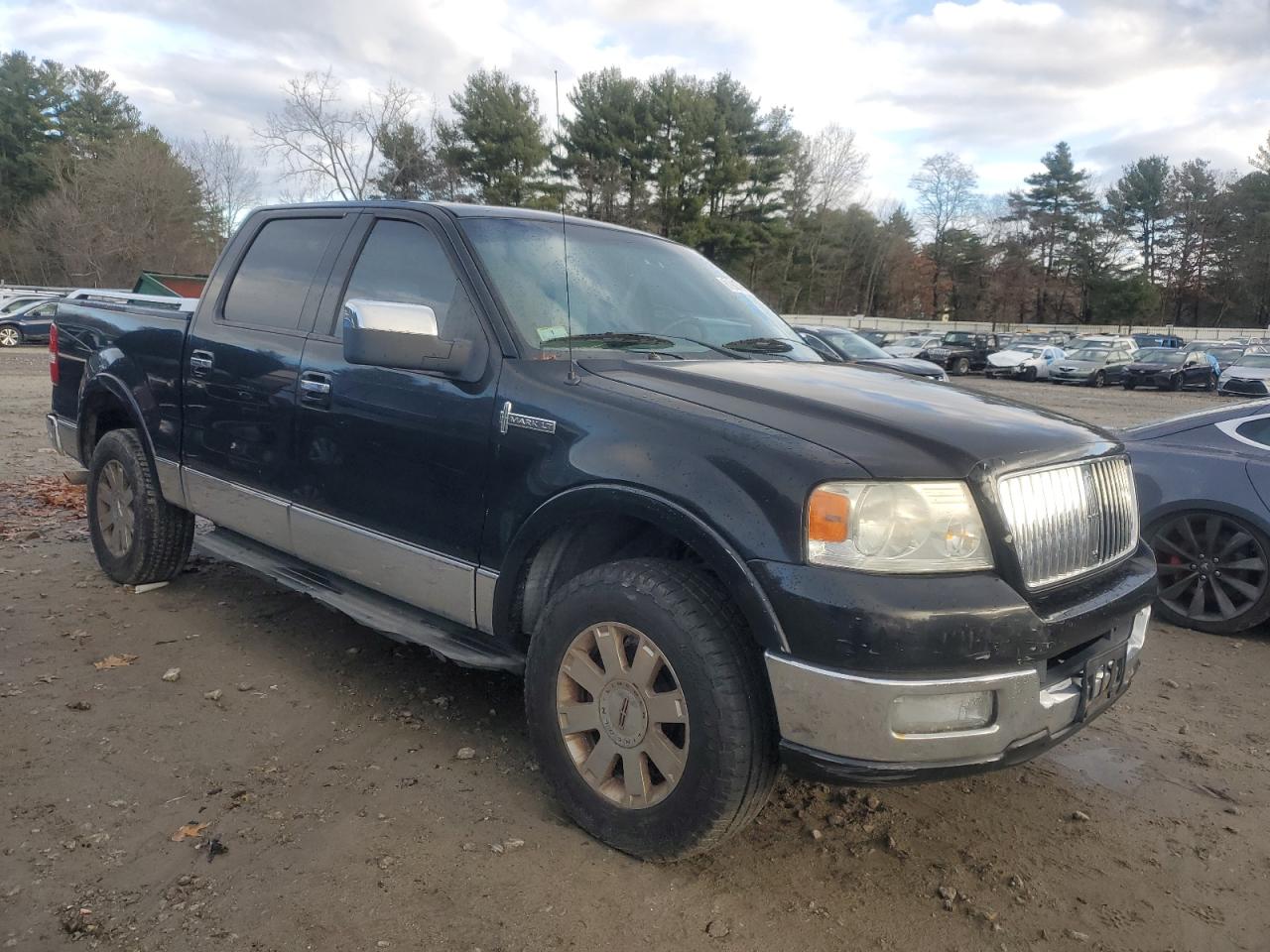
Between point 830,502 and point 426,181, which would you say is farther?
point 426,181

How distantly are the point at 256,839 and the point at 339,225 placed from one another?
2.46 meters

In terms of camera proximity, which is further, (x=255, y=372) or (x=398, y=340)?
(x=255, y=372)

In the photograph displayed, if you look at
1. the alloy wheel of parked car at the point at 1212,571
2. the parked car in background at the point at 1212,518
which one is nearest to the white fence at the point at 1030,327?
the parked car in background at the point at 1212,518

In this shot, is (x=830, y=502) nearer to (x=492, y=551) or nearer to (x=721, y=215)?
Result: (x=492, y=551)

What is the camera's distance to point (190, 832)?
2871 mm

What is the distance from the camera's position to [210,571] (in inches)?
221

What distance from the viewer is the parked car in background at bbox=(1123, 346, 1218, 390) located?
111 feet

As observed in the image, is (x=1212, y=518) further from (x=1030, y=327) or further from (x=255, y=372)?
(x=1030, y=327)

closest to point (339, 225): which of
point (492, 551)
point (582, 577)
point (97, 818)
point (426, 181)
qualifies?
point (492, 551)

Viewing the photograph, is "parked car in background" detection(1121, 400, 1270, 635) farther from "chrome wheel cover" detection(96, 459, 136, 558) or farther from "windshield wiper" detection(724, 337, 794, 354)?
"chrome wheel cover" detection(96, 459, 136, 558)

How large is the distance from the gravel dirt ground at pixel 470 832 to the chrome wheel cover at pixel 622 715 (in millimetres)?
254

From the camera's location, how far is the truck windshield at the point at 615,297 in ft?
10.9

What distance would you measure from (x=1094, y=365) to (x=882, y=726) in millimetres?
37029

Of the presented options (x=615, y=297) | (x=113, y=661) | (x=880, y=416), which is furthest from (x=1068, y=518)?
(x=113, y=661)
